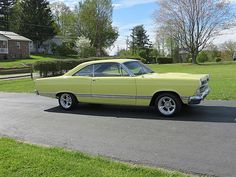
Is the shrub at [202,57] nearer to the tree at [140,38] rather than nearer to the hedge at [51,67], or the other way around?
the tree at [140,38]

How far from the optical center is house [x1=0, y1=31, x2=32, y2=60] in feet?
189

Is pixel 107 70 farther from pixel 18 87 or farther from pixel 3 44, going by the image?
pixel 3 44

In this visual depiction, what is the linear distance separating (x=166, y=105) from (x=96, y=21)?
63.8 metres

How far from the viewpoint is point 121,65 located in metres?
9.37

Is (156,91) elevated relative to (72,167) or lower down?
elevated

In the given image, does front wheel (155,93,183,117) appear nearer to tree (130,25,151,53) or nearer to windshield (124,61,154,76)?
windshield (124,61,154,76)

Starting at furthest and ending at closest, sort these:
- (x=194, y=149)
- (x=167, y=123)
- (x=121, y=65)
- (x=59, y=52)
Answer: (x=59, y=52)
(x=121, y=65)
(x=167, y=123)
(x=194, y=149)

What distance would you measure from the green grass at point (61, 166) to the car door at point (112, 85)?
3.61 meters

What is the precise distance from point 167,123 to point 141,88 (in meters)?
1.39

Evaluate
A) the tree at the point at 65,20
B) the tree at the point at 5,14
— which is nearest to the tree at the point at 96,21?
the tree at the point at 65,20

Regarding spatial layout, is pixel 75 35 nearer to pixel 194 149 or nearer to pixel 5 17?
pixel 5 17

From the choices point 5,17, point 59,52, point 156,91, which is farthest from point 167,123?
point 5,17

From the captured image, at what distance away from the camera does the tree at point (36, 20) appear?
220 ft

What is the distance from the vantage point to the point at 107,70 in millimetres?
9672
